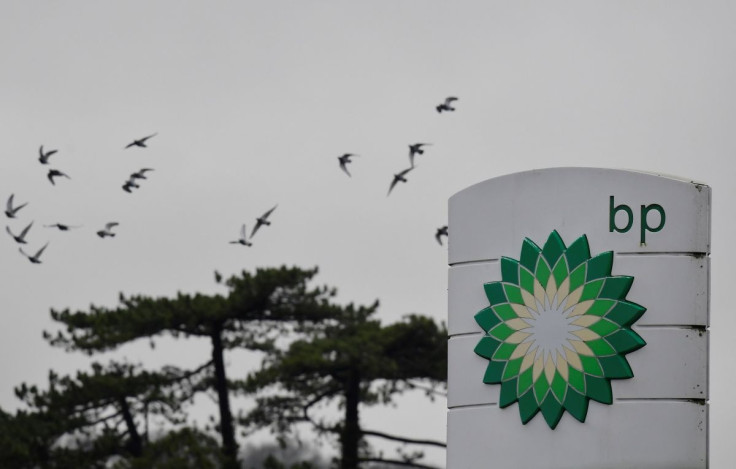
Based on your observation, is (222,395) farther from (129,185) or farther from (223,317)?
(129,185)

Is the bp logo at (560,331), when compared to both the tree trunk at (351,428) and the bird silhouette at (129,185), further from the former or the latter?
the tree trunk at (351,428)

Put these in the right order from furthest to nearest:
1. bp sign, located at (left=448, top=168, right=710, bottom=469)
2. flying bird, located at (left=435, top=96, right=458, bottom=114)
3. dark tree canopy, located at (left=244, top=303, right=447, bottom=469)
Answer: dark tree canopy, located at (left=244, top=303, right=447, bottom=469), flying bird, located at (left=435, top=96, right=458, bottom=114), bp sign, located at (left=448, top=168, right=710, bottom=469)

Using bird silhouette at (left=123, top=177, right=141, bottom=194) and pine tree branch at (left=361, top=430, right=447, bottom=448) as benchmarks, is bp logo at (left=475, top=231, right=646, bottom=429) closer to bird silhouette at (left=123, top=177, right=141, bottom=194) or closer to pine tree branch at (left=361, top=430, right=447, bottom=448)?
bird silhouette at (left=123, top=177, right=141, bottom=194)

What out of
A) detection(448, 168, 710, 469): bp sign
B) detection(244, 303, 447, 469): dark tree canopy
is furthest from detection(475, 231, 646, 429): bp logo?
detection(244, 303, 447, 469): dark tree canopy

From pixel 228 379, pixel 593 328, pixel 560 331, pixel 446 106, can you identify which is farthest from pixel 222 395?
pixel 593 328

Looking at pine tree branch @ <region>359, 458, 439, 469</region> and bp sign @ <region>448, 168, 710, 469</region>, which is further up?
bp sign @ <region>448, 168, 710, 469</region>

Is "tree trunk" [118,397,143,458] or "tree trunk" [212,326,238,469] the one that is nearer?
"tree trunk" [118,397,143,458]
